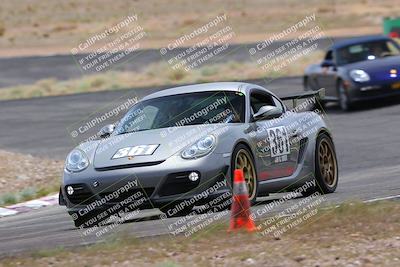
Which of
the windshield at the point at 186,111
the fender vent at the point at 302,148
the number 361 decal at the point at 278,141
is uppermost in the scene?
the windshield at the point at 186,111

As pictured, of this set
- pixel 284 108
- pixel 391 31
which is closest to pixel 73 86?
pixel 391 31

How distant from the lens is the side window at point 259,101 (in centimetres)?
1160

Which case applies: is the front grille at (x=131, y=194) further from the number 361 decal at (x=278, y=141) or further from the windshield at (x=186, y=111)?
the number 361 decal at (x=278, y=141)

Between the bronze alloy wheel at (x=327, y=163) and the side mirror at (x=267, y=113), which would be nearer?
the side mirror at (x=267, y=113)

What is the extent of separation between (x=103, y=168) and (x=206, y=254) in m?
2.57

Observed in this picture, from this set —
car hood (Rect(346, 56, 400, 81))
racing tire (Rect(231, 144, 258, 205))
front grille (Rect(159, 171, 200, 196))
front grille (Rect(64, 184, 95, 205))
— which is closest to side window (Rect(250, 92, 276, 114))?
racing tire (Rect(231, 144, 258, 205))

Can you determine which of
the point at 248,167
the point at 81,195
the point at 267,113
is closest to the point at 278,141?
the point at 267,113

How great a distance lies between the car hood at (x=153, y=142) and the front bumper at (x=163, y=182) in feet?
0.33

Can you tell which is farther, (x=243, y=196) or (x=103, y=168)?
(x=103, y=168)

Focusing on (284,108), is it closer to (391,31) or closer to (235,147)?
(235,147)

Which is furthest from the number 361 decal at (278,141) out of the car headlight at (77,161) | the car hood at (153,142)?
Answer: the car headlight at (77,161)

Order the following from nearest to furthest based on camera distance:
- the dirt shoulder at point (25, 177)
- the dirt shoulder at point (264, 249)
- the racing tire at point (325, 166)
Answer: the dirt shoulder at point (264, 249) → the racing tire at point (325, 166) → the dirt shoulder at point (25, 177)

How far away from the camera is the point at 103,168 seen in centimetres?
1016

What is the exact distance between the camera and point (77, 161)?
1047 cm
